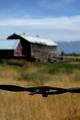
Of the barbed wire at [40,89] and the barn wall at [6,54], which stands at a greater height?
the barbed wire at [40,89]

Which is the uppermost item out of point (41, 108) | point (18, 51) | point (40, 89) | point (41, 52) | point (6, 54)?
point (40, 89)

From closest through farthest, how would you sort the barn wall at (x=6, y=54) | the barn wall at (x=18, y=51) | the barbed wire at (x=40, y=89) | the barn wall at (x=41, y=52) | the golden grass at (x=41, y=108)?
the barbed wire at (x=40, y=89), the golden grass at (x=41, y=108), the barn wall at (x=6, y=54), the barn wall at (x=18, y=51), the barn wall at (x=41, y=52)

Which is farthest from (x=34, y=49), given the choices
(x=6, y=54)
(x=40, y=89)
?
→ (x=40, y=89)

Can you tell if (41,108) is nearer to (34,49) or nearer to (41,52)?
(34,49)

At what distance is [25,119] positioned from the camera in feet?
15.1

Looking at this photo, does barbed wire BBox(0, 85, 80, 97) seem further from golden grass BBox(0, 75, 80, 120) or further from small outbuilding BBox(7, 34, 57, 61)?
small outbuilding BBox(7, 34, 57, 61)

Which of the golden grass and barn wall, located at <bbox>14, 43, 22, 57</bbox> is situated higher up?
the golden grass

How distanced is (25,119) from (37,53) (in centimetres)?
7567

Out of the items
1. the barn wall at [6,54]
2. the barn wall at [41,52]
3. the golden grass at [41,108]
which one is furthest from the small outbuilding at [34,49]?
the golden grass at [41,108]

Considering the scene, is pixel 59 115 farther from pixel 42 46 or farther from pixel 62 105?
pixel 42 46

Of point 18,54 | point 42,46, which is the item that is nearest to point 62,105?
point 18,54

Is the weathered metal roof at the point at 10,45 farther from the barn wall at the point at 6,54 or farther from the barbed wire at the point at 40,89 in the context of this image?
the barbed wire at the point at 40,89

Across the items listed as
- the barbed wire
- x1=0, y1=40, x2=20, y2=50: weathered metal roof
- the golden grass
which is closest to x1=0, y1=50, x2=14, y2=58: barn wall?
x1=0, y1=40, x2=20, y2=50: weathered metal roof

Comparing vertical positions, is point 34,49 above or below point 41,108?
below
